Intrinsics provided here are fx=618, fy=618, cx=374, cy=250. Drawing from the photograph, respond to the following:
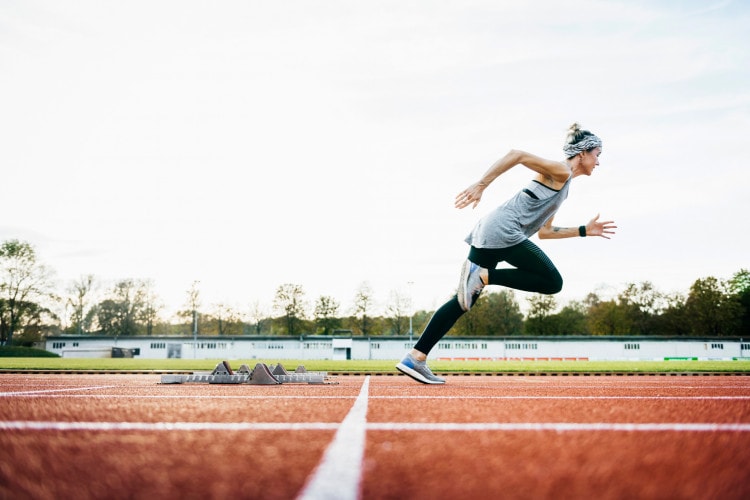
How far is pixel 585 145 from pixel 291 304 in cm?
7728

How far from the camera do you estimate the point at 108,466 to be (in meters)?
1.51

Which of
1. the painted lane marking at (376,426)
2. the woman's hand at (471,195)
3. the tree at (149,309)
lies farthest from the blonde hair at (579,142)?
the tree at (149,309)

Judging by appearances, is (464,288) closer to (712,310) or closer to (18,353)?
(18,353)

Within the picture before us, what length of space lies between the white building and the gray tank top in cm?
6561

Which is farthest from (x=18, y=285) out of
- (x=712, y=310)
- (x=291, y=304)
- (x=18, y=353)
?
(x=712, y=310)

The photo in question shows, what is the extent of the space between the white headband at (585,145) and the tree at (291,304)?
76.8 metres

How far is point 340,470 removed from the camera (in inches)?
56.5

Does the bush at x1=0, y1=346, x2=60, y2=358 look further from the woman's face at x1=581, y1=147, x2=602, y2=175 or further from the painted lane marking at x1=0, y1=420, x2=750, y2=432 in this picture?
the painted lane marking at x1=0, y1=420, x2=750, y2=432

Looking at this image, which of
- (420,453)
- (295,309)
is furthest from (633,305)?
(420,453)

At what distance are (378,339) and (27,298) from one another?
36.8 m

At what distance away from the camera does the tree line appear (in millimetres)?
75188

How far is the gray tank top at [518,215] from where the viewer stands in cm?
545

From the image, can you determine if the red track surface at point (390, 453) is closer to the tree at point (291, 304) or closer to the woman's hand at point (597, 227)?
the woman's hand at point (597, 227)

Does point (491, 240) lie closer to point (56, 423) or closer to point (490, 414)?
point (490, 414)
